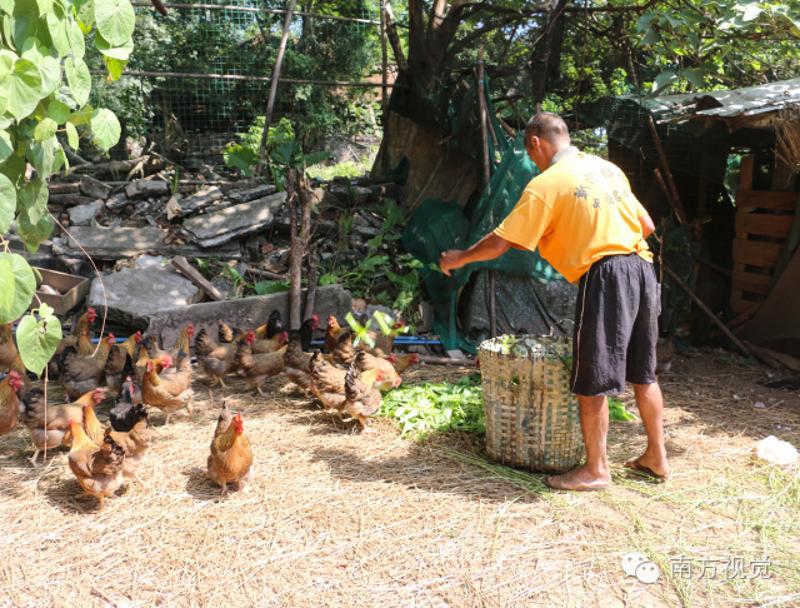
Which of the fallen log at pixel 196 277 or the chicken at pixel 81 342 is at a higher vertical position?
the fallen log at pixel 196 277

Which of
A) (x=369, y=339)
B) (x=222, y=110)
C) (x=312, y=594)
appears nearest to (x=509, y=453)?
(x=312, y=594)

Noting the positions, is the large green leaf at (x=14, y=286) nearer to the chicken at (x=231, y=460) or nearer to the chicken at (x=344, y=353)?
the chicken at (x=231, y=460)

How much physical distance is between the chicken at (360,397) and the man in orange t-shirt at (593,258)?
61.2 inches

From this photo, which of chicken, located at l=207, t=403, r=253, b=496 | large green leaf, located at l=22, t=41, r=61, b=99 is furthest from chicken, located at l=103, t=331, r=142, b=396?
large green leaf, located at l=22, t=41, r=61, b=99

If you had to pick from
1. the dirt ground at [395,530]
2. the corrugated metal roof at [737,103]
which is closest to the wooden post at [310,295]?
the dirt ground at [395,530]

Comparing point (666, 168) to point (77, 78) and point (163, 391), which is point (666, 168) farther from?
point (77, 78)

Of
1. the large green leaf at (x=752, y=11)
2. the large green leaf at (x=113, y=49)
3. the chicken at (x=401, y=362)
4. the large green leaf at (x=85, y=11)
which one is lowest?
the chicken at (x=401, y=362)

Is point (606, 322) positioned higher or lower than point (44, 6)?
lower

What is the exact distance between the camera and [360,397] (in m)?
5.32

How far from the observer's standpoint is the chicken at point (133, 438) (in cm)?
444

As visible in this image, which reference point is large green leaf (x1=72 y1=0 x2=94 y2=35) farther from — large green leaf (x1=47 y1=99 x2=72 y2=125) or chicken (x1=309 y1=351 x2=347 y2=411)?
chicken (x1=309 y1=351 x2=347 y2=411)

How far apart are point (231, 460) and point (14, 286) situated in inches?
89.7

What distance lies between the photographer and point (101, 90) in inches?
505

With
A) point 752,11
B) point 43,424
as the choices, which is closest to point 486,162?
point 752,11
